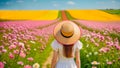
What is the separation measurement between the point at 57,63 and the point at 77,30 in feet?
1.83

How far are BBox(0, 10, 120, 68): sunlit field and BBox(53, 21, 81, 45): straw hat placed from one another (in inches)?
57.4

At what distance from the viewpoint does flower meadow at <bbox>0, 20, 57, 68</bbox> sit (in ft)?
27.2

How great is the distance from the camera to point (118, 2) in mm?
10102

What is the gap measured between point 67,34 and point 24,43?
9.99ft

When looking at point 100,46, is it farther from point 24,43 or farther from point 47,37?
point 24,43

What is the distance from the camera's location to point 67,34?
6180 mm

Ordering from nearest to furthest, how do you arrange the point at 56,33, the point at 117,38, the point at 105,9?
1. the point at 56,33
2. the point at 117,38
3. the point at 105,9

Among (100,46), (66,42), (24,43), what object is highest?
(66,42)

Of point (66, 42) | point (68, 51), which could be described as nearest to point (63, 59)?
point (68, 51)

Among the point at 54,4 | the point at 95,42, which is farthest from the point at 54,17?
the point at 95,42

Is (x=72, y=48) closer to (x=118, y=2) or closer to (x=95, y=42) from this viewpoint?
(x=95, y=42)

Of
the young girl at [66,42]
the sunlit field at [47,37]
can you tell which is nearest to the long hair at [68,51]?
the young girl at [66,42]

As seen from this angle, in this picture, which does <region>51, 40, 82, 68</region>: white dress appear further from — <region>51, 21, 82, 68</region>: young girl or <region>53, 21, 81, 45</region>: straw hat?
<region>53, 21, 81, 45</region>: straw hat

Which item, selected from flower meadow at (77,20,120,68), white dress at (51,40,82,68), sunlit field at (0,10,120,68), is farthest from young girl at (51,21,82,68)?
flower meadow at (77,20,120,68)
